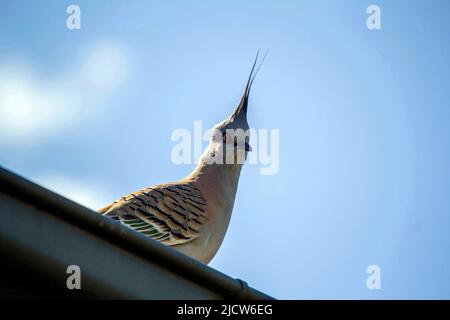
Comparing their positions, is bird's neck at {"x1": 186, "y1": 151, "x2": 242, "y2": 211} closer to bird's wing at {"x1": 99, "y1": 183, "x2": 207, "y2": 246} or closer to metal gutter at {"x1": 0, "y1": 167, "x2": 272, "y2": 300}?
bird's wing at {"x1": 99, "y1": 183, "x2": 207, "y2": 246}

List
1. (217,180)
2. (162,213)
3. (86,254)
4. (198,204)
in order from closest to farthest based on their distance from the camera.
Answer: (86,254) → (162,213) → (198,204) → (217,180)

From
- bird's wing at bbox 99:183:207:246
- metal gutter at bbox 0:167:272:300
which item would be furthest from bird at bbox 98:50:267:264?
metal gutter at bbox 0:167:272:300

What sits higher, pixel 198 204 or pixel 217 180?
pixel 217 180

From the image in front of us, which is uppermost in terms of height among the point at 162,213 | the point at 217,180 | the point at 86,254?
the point at 217,180

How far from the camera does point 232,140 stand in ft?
29.6

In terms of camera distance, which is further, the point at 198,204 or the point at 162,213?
the point at 198,204

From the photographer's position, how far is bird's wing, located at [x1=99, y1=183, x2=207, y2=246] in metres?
7.41

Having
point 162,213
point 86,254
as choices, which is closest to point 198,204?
point 162,213

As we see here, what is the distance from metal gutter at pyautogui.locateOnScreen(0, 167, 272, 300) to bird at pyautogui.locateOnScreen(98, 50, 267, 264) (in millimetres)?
3677

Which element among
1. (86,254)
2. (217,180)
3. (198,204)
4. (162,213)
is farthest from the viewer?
(217,180)

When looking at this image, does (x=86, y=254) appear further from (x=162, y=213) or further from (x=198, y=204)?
(x=198, y=204)

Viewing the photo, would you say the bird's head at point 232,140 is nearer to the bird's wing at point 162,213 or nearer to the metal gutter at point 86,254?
the bird's wing at point 162,213

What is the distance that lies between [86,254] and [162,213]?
14.2 ft
